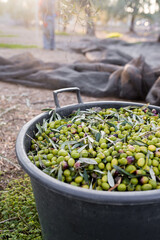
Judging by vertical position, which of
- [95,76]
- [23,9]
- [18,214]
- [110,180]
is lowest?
[18,214]

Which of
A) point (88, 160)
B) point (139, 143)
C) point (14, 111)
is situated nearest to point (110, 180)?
point (88, 160)

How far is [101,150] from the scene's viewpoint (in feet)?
5.02

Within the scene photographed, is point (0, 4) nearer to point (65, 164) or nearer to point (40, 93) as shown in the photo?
point (40, 93)

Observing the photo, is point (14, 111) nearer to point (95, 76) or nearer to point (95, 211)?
point (95, 76)

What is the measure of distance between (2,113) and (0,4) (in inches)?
1729

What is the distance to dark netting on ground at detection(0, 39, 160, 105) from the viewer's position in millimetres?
4402

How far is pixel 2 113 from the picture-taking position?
3.76 meters

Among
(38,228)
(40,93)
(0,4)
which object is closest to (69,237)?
(38,228)

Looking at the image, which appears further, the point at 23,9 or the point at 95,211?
the point at 23,9

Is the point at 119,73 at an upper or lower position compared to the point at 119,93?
upper

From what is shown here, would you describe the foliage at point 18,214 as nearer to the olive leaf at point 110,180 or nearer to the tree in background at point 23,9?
the olive leaf at point 110,180

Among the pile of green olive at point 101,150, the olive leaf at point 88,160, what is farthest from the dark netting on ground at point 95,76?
the olive leaf at point 88,160

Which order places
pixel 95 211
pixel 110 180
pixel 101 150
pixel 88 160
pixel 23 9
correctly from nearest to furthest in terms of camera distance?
pixel 95 211 → pixel 110 180 → pixel 88 160 → pixel 101 150 → pixel 23 9

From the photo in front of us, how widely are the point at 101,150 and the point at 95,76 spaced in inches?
147
